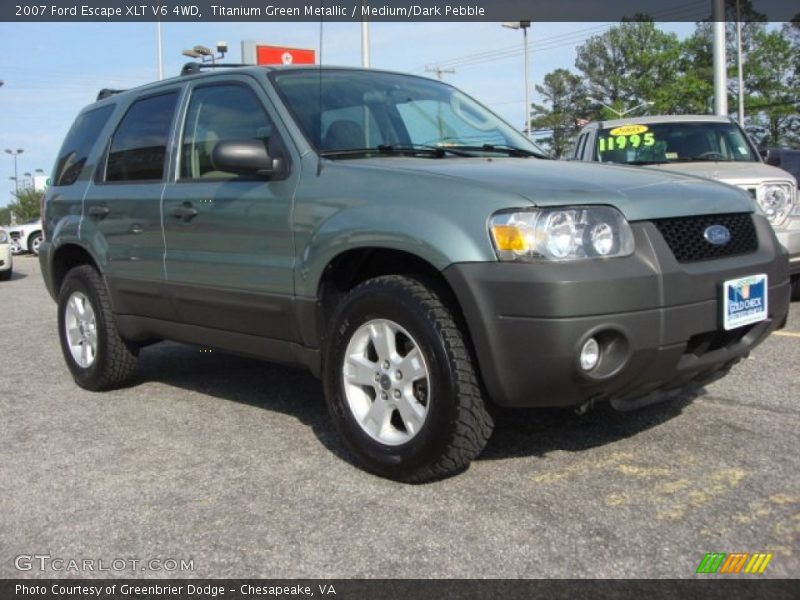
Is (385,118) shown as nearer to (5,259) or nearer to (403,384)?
(403,384)

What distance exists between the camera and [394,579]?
2.43 metres

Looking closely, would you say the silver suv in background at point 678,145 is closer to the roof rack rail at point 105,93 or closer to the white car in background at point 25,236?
the roof rack rail at point 105,93

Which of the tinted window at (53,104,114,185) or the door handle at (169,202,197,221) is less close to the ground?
the tinted window at (53,104,114,185)

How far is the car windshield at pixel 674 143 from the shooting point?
7.66m

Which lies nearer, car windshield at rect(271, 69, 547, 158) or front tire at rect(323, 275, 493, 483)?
front tire at rect(323, 275, 493, 483)

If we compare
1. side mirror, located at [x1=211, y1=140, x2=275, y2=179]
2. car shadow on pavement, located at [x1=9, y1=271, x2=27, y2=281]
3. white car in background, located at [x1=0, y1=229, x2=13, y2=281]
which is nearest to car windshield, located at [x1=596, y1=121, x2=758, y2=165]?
side mirror, located at [x1=211, y1=140, x2=275, y2=179]

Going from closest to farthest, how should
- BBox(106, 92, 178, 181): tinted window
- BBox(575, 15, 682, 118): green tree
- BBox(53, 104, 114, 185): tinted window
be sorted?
BBox(106, 92, 178, 181): tinted window
BBox(53, 104, 114, 185): tinted window
BBox(575, 15, 682, 118): green tree

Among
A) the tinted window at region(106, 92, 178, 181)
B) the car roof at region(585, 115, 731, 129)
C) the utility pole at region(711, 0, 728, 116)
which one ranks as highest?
the utility pole at region(711, 0, 728, 116)

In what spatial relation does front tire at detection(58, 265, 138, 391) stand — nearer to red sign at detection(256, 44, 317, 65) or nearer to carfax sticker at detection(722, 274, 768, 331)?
carfax sticker at detection(722, 274, 768, 331)

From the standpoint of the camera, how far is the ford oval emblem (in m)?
3.13

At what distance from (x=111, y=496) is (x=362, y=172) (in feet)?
5.42

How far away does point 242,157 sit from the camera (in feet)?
11.5

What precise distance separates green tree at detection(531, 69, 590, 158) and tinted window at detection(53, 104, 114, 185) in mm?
70734

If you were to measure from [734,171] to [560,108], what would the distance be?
246 ft
